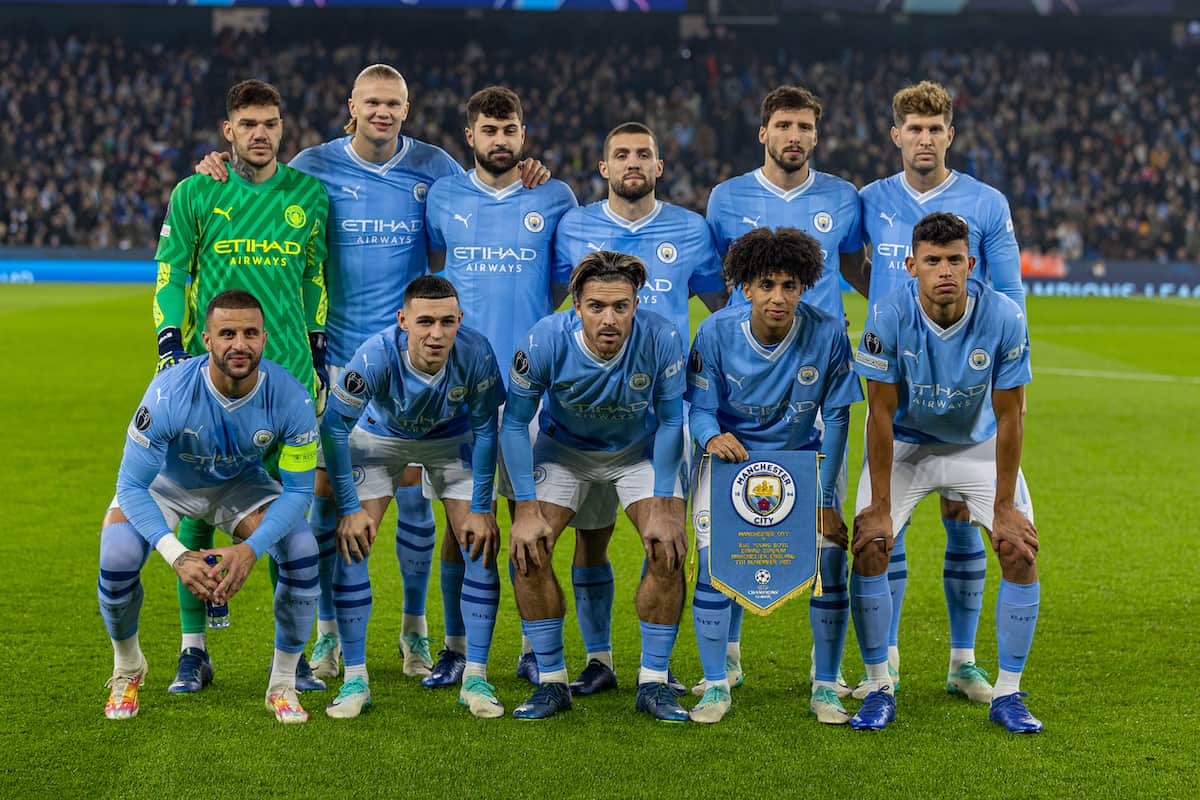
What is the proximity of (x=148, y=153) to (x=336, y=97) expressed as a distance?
14.7 ft

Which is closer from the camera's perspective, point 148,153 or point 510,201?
point 510,201

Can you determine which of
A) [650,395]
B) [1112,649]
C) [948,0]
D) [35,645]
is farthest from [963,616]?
[948,0]

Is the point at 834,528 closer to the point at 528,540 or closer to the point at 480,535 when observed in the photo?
the point at 528,540

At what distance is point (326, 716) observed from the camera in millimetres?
5195

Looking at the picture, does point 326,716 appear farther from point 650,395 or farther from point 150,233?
point 150,233

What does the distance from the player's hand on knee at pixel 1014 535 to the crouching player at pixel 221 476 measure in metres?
2.57

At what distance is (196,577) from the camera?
15.8ft

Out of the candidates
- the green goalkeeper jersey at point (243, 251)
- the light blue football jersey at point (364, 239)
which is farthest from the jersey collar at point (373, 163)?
the green goalkeeper jersey at point (243, 251)

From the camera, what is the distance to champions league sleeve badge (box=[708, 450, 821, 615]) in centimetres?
505

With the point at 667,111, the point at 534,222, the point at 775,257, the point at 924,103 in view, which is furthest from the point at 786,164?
the point at 667,111

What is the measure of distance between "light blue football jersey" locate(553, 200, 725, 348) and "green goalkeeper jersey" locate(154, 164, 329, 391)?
1133 mm

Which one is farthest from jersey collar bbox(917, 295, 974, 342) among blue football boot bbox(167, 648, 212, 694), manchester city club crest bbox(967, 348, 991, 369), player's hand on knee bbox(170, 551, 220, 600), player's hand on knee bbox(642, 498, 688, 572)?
blue football boot bbox(167, 648, 212, 694)

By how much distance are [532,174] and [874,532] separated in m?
2.18

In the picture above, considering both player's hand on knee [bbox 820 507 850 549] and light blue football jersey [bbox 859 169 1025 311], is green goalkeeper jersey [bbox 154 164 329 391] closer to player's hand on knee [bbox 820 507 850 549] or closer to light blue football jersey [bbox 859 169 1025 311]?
player's hand on knee [bbox 820 507 850 549]
